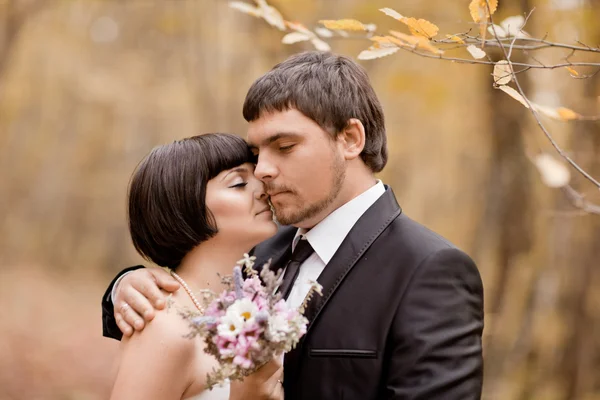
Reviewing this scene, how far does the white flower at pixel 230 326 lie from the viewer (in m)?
2.43

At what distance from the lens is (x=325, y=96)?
3.34 m

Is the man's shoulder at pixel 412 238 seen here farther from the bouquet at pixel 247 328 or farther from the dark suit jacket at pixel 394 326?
the bouquet at pixel 247 328

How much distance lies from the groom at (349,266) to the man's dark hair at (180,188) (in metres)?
0.14

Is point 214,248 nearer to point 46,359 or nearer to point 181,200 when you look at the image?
point 181,200

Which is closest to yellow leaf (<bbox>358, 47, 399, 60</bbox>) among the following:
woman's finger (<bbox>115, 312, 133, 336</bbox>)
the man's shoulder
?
the man's shoulder

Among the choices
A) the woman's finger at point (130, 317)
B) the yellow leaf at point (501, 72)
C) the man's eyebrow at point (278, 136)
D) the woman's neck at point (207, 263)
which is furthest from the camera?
the woman's neck at point (207, 263)

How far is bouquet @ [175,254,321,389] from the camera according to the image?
243 centimetres

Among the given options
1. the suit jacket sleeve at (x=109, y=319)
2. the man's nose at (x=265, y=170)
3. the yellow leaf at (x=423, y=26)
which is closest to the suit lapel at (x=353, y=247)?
the man's nose at (x=265, y=170)

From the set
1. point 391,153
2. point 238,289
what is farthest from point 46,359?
point 238,289

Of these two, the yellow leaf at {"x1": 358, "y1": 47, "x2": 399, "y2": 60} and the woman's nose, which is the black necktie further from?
the yellow leaf at {"x1": 358, "y1": 47, "x2": 399, "y2": 60}

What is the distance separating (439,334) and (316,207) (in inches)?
31.3

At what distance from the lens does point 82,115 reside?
71.3 feet

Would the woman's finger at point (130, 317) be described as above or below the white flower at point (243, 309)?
below

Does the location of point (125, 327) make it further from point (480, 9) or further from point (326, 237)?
point (480, 9)
